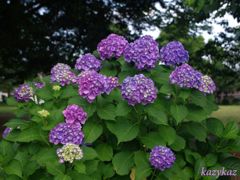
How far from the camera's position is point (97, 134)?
3.46 meters

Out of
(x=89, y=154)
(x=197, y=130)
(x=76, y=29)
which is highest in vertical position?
(x=197, y=130)

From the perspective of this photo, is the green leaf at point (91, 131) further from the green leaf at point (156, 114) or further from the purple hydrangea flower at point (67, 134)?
the green leaf at point (156, 114)

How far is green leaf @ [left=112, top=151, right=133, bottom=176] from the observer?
348 centimetres

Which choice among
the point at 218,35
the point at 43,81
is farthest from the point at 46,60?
the point at 43,81

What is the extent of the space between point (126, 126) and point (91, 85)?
38cm

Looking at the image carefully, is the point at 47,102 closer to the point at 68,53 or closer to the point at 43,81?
the point at 43,81

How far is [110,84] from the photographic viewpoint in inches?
149

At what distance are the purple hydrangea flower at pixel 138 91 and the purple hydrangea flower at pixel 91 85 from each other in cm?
21

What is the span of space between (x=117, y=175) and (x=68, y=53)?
20.3 meters

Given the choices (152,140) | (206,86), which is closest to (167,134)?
(152,140)

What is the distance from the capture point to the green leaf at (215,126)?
3815 millimetres

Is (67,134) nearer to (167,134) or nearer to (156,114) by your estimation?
(156,114)

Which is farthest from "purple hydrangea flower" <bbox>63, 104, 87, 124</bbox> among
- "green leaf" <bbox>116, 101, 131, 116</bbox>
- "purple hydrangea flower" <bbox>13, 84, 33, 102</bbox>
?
"purple hydrangea flower" <bbox>13, 84, 33, 102</bbox>

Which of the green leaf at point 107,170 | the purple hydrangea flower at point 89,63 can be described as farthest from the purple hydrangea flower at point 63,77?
the green leaf at point 107,170
